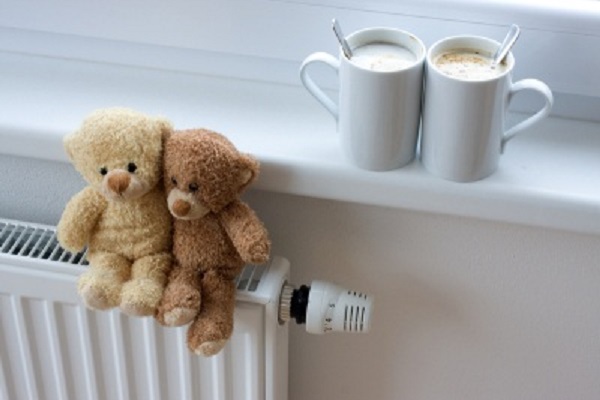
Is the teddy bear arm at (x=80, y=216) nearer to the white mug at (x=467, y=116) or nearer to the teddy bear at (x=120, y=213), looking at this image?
the teddy bear at (x=120, y=213)

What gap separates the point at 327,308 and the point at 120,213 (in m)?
0.21

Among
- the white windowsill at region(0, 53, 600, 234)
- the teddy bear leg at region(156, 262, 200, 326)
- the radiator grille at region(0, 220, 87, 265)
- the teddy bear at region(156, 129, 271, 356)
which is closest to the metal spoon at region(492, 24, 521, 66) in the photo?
the white windowsill at region(0, 53, 600, 234)

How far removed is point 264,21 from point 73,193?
27cm

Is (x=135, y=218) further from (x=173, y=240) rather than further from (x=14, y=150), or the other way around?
(x=14, y=150)

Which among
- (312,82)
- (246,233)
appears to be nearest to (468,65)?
(312,82)

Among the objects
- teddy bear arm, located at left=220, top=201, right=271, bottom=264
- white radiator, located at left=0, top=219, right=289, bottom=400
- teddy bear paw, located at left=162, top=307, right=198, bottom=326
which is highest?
teddy bear arm, located at left=220, top=201, right=271, bottom=264

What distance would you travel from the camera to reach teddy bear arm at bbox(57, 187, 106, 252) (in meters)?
0.88

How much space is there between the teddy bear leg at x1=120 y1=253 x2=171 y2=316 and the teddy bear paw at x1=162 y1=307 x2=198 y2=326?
0.06 feet

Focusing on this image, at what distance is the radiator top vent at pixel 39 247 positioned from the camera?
3.01ft

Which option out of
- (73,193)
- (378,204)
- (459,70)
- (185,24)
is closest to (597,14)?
(459,70)

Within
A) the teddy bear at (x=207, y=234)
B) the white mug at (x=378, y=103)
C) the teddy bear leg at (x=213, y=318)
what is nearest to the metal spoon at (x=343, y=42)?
the white mug at (x=378, y=103)

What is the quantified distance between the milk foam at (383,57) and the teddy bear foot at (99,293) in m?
0.30

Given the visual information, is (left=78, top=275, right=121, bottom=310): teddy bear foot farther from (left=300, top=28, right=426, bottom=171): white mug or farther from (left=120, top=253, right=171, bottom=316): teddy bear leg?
(left=300, top=28, right=426, bottom=171): white mug

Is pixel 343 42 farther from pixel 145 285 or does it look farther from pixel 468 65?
pixel 145 285
